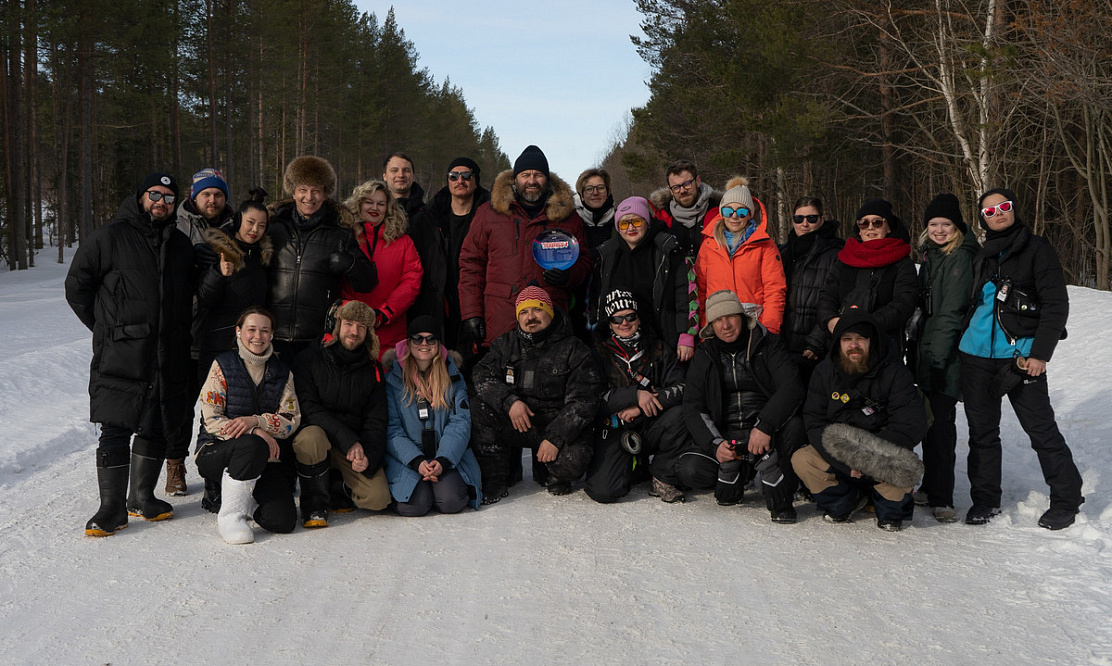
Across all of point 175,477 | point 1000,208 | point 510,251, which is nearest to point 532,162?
point 510,251

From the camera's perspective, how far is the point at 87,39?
25.5 metres

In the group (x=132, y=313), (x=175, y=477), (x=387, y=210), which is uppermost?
(x=387, y=210)

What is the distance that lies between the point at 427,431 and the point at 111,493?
1.88 metres

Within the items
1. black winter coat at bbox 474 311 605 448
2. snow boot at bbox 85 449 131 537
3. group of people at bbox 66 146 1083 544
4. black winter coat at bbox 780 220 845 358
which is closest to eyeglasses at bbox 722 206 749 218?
group of people at bbox 66 146 1083 544

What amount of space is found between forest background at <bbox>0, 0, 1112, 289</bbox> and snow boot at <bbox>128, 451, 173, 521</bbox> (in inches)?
505

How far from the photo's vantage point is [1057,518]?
4.83 meters

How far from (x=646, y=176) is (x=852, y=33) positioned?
11.6 meters

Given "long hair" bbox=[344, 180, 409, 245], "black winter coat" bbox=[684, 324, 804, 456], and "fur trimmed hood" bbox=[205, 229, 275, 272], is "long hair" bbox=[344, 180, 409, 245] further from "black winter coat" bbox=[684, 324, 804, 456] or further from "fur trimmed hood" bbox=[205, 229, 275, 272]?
"black winter coat" bbox=[684, 324, 804, 456]

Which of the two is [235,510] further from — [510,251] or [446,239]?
[446,239]

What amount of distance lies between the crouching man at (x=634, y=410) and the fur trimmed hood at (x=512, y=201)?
2.62 feet

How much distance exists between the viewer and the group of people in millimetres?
4969

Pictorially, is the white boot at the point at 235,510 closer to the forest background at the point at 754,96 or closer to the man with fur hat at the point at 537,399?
the man with fur hat at the point at 537,399

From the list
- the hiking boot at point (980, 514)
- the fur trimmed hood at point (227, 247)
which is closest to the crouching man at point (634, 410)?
the hiking boot at point (980, 514)

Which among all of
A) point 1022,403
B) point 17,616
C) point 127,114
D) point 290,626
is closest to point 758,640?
point 290,626
